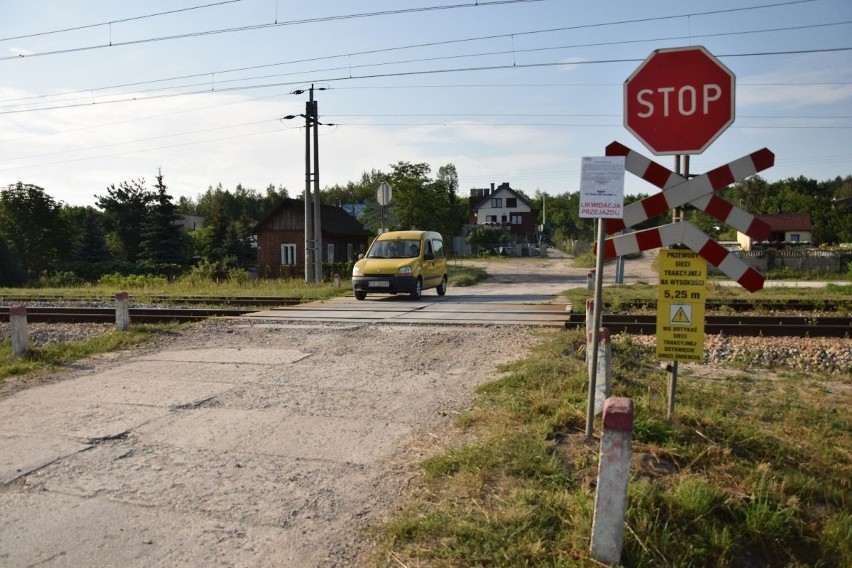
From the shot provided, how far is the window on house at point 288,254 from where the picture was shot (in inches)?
1631

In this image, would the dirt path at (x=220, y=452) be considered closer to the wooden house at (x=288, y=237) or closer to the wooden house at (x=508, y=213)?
the wooden house at (x=288, y=237)

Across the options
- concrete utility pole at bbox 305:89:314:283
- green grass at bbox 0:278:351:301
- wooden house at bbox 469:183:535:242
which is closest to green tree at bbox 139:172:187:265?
green grass at bbox 0:278:351:301

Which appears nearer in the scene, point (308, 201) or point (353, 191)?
point (308, 201)

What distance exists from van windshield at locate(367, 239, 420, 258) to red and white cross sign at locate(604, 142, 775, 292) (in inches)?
493

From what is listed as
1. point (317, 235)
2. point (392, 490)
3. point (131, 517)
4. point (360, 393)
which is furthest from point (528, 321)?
point (317, 235)

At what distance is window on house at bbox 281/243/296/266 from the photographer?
41.4m

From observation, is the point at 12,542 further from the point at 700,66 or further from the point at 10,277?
the point at 10,277

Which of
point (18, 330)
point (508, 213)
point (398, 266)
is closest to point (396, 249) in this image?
point (398, 266)

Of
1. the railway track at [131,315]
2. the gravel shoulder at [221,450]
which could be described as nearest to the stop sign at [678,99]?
the gravel shoulder at [221,450]

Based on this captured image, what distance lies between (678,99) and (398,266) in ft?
38.8

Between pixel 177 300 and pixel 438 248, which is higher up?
pixel 438 248

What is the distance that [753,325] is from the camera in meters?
11.1

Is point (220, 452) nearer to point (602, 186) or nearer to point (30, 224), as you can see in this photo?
point (602, 186)

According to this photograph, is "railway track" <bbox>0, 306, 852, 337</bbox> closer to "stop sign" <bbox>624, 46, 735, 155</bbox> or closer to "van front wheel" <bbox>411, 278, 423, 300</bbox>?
"van front wheel" <bbox>411, 278, 423, 300</bbox>
